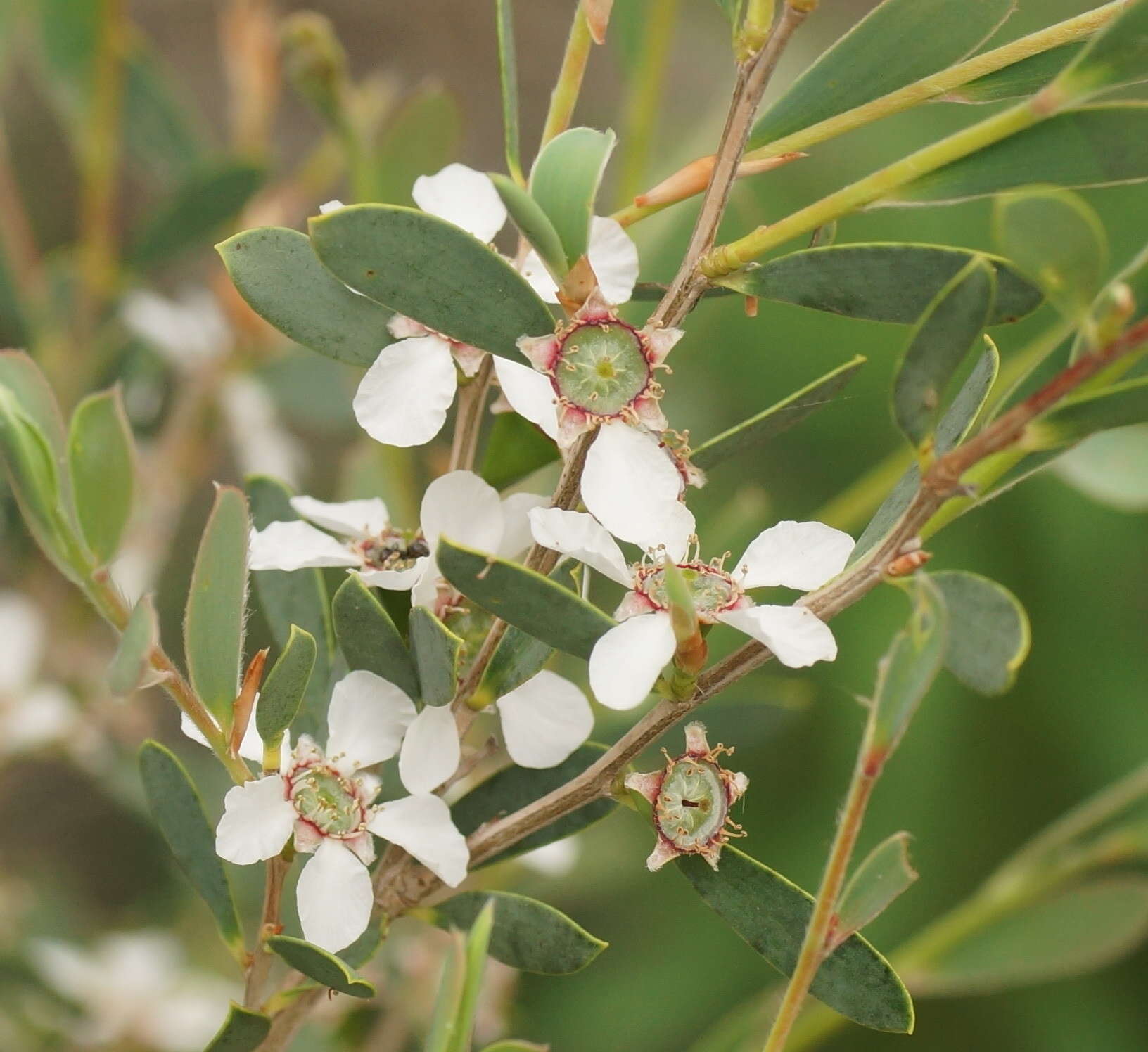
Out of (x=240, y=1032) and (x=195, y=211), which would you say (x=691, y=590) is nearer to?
(x=240, y=1032)

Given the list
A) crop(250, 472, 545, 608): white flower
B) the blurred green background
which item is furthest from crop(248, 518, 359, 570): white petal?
the blurred green background

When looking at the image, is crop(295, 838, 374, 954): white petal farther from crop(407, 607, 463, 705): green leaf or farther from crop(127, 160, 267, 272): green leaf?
crop(127, 160, 267, 272): green leaf

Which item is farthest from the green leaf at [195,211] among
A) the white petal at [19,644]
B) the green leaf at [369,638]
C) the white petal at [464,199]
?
the green leaf at [369,638]

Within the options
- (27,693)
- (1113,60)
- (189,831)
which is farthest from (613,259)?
(27,693)

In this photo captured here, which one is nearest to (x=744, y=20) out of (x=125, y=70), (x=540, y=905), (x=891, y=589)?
(x=540, y=905)

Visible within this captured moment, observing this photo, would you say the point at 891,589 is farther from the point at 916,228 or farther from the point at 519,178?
the point at 519,178

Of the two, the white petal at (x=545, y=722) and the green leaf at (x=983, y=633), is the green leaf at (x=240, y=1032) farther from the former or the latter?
the green leaf at (x=983, y=633)
